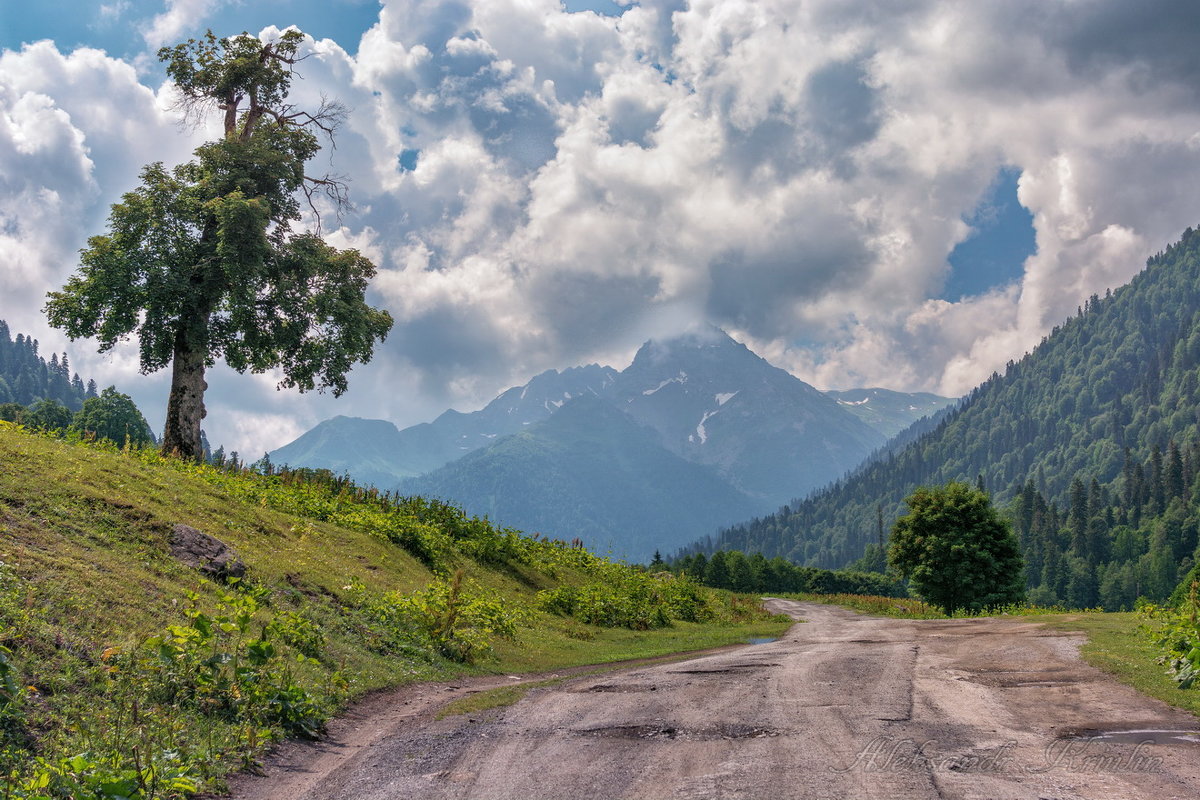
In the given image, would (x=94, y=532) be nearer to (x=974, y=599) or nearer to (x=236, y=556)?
(x=236, y=556)

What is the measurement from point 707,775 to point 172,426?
1107 inches

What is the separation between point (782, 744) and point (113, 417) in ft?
380

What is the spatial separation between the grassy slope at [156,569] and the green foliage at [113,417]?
90.1 meters

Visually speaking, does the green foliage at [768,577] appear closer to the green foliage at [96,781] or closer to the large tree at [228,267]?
the large tree at [228,267]

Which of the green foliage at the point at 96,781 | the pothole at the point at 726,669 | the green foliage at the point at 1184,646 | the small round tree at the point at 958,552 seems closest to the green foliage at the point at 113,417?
the small round tree at the point at 958,552

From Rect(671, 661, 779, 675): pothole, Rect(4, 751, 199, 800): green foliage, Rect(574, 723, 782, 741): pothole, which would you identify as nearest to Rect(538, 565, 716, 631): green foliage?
Rect(671, 661, 779, 675): pothole

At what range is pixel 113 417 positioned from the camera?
100750 millimetres

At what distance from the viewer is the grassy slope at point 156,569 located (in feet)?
34.7

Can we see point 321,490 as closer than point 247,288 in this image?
No

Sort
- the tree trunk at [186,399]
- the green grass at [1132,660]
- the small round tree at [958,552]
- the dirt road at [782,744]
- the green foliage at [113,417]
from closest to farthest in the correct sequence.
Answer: the dirt road at [782,744] → the green grass at [1132,660] → the tree trunk at [186,399] → the small round tree at [958,552] → the green foliage at [113,417]

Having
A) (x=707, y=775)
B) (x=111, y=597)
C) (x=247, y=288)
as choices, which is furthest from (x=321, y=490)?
(x=707, y=775)

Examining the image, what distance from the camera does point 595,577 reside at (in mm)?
38531

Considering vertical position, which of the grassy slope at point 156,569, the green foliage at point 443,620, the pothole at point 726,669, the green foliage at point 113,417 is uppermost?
the green foliage at point 113,417

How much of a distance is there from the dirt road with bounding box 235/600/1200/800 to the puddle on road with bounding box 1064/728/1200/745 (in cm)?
5
